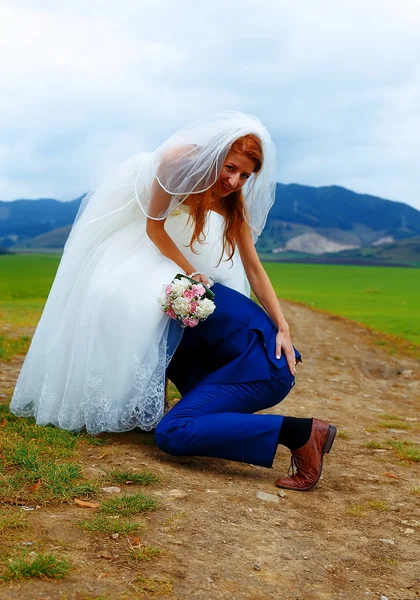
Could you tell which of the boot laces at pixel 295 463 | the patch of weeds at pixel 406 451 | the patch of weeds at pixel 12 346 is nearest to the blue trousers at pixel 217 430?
the boot laces at pixel 295 463

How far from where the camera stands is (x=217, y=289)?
5352mm

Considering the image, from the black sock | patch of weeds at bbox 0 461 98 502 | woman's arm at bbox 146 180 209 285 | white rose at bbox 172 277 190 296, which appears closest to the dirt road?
patch of weeds at bbox 0 461 98 502

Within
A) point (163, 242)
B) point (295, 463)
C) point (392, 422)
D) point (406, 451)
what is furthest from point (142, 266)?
point (392, 422)

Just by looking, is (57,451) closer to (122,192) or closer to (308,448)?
(308,448)

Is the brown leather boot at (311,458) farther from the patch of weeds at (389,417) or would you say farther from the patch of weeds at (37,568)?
the patch of weeds at (389,417)

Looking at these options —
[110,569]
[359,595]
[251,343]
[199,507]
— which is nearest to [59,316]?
[251,343]

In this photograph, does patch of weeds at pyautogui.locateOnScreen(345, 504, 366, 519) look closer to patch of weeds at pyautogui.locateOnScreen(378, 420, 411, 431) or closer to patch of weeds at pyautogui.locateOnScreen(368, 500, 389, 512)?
patch of weeds at pyautogui.locateOnScreen(368, 500, 389, 512)

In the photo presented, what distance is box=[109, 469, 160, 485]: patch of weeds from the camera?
14.0 feet

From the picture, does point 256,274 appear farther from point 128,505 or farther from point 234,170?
point 128,505

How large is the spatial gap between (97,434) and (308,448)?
1.73m

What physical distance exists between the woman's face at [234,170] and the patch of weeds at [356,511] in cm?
248

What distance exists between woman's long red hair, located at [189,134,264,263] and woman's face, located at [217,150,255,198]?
4cm

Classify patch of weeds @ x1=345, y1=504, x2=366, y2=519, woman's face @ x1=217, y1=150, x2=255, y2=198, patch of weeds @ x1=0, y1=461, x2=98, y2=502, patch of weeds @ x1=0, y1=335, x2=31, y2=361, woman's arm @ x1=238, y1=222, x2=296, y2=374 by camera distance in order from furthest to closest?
patch of weeds @ x1=0, y1=335, x2=31, y2=361 → woman's arm @ x1=238, y1=222, x2=296, y2=374 → woman's face @ x1=217, y1=150, x2=255, y2=198 → patch of weeds @ x1=345, y1=504, x2=366, y2=519 → patch of weeds @ x1=0, y1=461, x2=98, y2=502

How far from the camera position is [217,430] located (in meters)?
4.58
